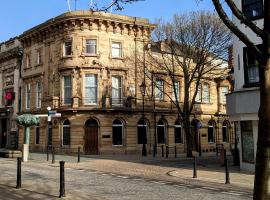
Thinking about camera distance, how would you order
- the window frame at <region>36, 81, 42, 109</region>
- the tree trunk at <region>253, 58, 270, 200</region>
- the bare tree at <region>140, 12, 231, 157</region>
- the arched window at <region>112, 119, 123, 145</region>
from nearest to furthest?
the tree trunk at <region>253, 58, 270, 200</region>
the bare tree at <region>140, 12, 231, 157</region>
the arched window at <region>112, 119, 123, 145</region>
the window frame at <region>36, 81, 42, 109</region>

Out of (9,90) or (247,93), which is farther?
(9,90)

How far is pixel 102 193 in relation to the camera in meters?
12.0

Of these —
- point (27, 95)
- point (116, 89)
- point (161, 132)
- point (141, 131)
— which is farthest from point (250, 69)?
point (27, 95)

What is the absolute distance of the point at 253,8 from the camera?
19.6m

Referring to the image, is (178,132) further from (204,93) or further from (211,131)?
(204,93)

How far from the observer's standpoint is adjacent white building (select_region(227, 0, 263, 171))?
19000 millimetres

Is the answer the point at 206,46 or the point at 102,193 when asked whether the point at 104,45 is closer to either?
the point at 206,46

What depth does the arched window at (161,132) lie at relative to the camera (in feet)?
128

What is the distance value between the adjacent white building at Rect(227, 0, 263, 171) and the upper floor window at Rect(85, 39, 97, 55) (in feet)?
58.7

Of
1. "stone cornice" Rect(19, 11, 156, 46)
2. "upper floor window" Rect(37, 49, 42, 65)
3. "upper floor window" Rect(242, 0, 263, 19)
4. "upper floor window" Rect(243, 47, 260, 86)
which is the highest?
"stone cornice" Rect(19, 11, 156, 46)

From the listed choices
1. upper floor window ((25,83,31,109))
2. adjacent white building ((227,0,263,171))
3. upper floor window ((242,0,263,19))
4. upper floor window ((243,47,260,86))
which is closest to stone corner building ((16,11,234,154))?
upper floor window ((25,83,31,109))

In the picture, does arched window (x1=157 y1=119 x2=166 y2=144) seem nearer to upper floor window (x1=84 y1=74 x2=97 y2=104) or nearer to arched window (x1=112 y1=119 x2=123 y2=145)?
arched window (x1=112 y1=119 x2=123 y2=145)

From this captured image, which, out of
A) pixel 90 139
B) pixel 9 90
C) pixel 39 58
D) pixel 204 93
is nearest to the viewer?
pixel 90 139

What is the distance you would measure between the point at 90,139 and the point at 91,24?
395 inches
